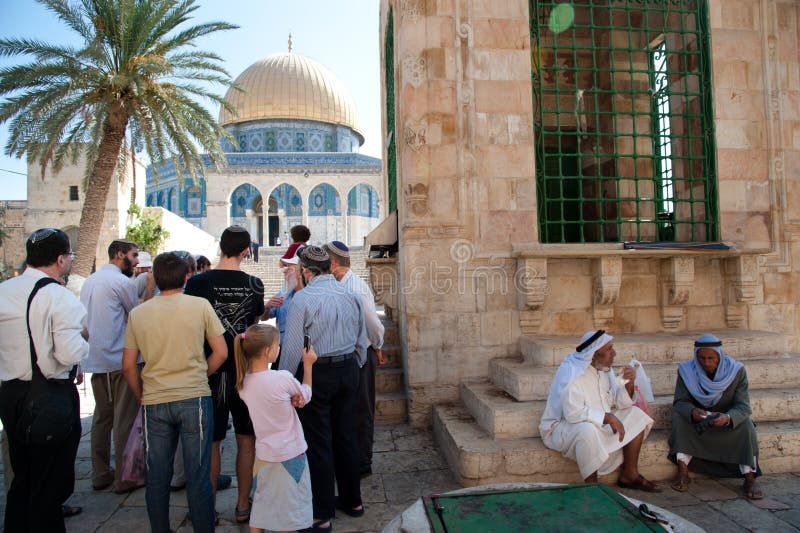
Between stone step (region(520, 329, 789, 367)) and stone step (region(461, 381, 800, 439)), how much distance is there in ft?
1.37

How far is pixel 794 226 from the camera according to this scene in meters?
5.40

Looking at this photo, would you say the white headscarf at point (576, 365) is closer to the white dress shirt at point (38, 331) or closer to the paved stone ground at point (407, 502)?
the paved stone ground at point (407, 502)

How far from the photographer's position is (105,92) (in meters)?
10.8

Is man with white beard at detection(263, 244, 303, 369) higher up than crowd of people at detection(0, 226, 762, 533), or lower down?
higher up

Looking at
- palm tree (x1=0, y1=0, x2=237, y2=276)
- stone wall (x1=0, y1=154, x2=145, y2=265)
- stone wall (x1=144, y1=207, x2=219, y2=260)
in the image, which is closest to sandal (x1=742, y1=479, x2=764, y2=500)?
palm tree (x1=0, y1=0, x2=237, y2=276)

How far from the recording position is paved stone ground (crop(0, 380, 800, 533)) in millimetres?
3258

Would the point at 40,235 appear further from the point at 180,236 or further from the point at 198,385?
the point at 180,236

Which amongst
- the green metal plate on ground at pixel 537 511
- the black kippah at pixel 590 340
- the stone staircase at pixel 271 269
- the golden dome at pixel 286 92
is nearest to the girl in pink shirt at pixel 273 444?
the green metal plate on ground at pixel 537 511

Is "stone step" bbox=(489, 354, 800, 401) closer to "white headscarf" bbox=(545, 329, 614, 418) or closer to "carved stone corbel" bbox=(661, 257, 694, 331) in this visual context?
"white headscarf" bbox=(545, 329, 614, 418)

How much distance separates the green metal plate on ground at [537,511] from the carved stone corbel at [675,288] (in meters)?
2.96

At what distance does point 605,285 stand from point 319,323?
2.88 meters

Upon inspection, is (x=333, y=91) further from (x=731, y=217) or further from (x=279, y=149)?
(x=731, y=217)

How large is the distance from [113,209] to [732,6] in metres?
22.8

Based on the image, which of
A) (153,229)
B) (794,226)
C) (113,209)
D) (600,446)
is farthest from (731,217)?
(113,209)
